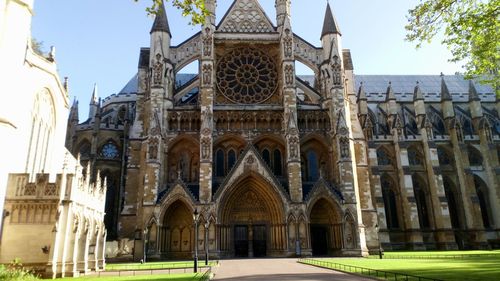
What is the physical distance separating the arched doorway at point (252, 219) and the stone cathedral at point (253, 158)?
3.5 inches

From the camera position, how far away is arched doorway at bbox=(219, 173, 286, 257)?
29984mm

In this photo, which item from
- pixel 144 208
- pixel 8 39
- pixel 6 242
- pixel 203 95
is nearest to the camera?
pixel 8 39

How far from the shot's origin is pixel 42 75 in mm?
20797

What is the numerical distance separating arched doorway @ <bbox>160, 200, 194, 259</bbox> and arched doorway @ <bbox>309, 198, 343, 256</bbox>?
394 inches

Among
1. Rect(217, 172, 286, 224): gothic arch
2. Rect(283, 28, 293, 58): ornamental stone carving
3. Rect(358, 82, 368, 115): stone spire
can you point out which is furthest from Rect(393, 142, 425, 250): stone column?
Rect(283, 28, 293, 58): ornamental stone carving

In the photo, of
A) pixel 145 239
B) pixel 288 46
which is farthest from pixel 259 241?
pixel 288 46

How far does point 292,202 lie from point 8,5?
22.4 meters

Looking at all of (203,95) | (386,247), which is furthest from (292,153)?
(386,247)

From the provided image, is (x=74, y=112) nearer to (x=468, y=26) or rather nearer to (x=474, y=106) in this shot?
(x=468, y=26)

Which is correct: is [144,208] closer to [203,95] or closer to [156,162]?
[156,162]

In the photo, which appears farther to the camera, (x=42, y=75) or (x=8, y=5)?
(x=42, y=75)

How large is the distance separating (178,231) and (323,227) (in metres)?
11.9

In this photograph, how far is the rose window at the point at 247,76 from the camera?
113ft

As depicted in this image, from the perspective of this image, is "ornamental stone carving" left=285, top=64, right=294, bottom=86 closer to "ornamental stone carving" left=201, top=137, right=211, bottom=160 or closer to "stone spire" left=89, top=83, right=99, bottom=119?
"ornamental stone carving" left=201, top=137, right=211, bottom=160
